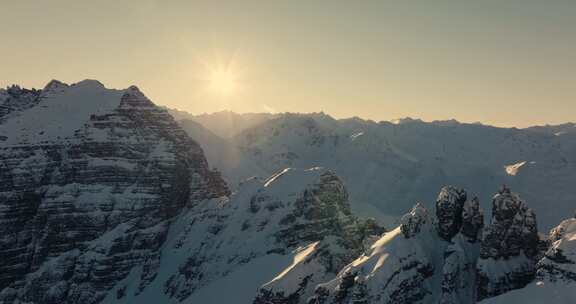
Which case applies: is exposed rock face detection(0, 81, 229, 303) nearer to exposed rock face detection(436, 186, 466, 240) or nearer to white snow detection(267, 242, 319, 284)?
white snow detection(267, 242, 319, 284)

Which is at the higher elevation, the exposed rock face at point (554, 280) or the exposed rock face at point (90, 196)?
the exposed rock face at point (90, 196)

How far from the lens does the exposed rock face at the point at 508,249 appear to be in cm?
6875

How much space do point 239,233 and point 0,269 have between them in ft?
179

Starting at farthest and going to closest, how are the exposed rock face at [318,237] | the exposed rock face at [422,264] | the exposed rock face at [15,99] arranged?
the exposed rock face at [15,99] → the exposed rock face at [318,237] → the exposed rock face at [422,264]

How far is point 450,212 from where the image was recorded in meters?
79.8

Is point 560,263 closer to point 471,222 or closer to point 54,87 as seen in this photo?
point 471,222

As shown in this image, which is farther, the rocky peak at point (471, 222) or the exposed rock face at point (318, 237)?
the exposed rock face at point (318, 237)

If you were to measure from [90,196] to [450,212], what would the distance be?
293 ft

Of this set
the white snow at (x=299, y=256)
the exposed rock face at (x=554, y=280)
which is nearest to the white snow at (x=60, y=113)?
the white snow at (x=299, y=256)

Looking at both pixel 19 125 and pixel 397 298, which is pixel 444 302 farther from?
pixel 19 125

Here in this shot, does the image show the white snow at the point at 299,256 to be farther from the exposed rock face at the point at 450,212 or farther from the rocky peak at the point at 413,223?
the exposed rock face at the point at 450,212

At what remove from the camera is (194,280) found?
116438mm

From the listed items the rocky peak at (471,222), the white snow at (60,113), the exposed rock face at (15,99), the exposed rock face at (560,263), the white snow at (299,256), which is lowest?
the white snow at (299,256)

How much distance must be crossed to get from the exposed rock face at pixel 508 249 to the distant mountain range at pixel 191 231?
16 centimetres
